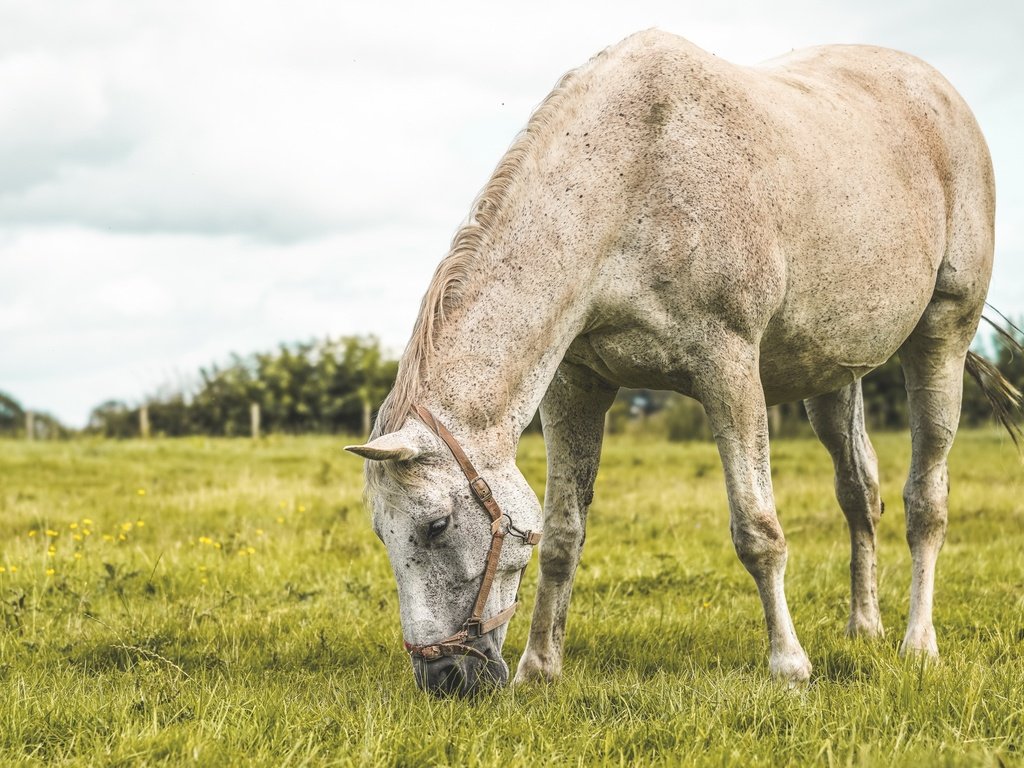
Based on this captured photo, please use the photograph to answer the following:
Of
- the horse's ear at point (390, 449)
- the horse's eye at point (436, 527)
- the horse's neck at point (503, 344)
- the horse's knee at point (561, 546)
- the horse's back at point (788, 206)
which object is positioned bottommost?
the horse's knee at point (561, 546)

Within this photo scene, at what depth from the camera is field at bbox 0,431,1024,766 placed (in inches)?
128

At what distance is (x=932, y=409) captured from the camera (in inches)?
229

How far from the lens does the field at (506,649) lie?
10.7ft

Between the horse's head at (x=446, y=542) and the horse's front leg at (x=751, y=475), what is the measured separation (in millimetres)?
929

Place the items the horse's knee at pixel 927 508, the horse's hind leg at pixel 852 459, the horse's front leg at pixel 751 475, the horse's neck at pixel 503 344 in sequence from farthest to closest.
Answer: the horse's hind leg at pixel 852 459 → the horse's knee at pixel 927 508 → the horse's front leg at pixel 751 475 → the horse's neck at pixel 503 344

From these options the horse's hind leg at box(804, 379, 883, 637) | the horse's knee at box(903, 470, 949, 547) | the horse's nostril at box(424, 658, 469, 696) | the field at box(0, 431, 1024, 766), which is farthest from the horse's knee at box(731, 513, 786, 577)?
the horse's hind leg at box(804, 379, 883, 637)

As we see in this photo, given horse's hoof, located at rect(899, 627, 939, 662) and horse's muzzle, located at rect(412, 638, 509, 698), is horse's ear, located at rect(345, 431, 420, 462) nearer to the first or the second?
horse's muzzle, located at rect(412, 638, 509, 698)

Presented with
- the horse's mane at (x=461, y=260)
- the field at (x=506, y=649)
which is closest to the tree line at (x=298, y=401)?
the field at (x=506, y=649)

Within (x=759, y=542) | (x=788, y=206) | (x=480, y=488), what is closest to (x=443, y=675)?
(x=480, y=488)

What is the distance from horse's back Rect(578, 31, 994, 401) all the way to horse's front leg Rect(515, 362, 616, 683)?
0.46 meters

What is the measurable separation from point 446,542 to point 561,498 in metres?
1.20

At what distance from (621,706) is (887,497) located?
28.5 feet

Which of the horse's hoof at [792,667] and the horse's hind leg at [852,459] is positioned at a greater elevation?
the horse's hind leg at [852,459]

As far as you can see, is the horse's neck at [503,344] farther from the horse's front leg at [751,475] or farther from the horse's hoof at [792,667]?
the horse's hoof at [792,667]
